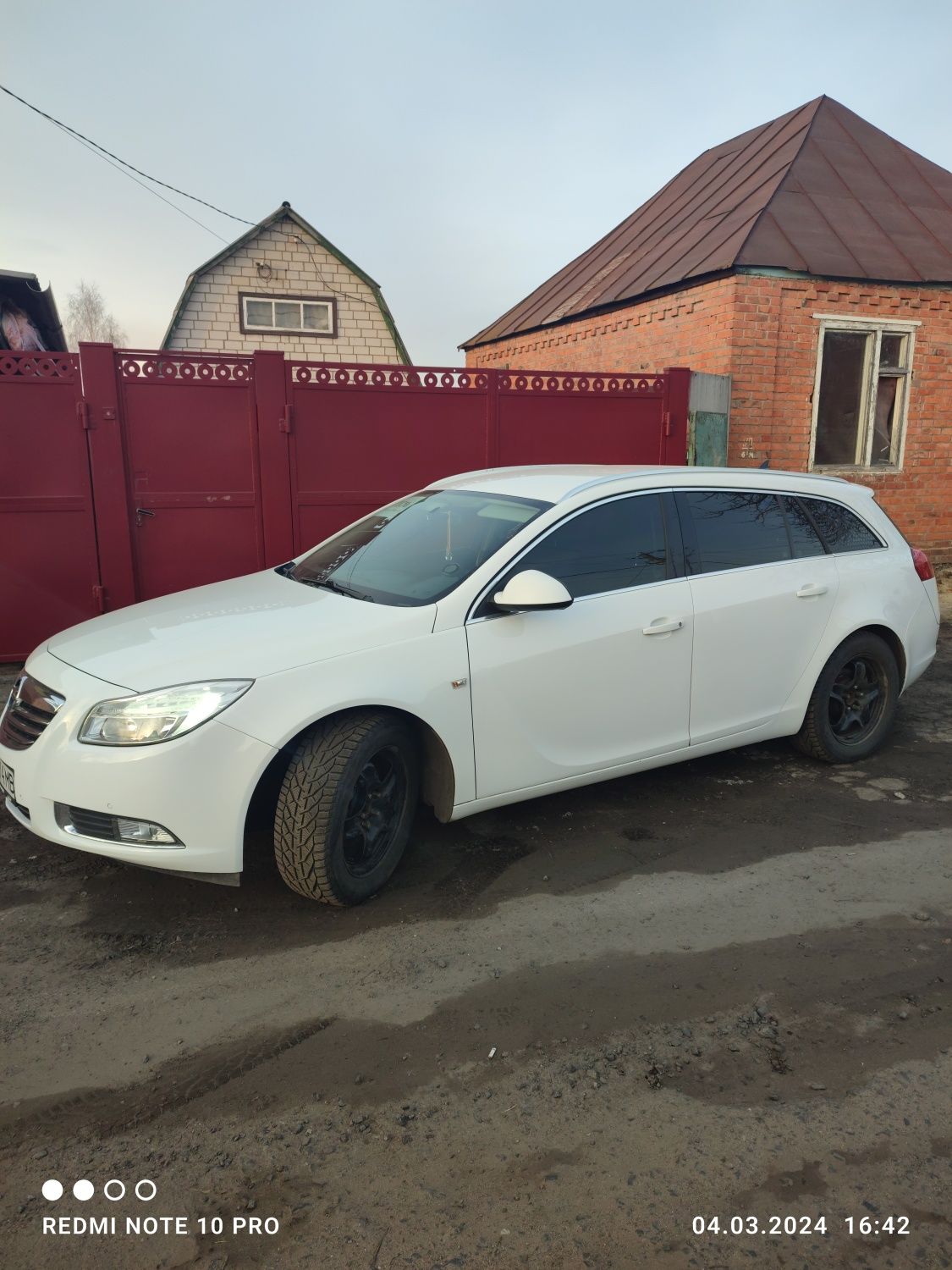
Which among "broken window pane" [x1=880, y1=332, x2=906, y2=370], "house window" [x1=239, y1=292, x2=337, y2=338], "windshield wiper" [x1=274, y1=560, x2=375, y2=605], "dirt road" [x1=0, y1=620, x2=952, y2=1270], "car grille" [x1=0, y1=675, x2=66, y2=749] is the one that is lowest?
"dirt road" [x1=0, y1=620, x2=952, y2=1270]

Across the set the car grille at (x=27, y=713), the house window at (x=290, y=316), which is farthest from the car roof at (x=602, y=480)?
the house window at (x=290, y=316)

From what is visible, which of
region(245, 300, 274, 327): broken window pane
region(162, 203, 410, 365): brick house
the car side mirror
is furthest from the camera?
region(245, 300, 274, 327): broken window pane

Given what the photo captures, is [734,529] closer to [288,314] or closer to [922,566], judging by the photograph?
[922,566]

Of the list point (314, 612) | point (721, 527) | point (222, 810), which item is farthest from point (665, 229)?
point (222, 810)

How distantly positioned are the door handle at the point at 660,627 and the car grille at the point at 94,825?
2262 mm

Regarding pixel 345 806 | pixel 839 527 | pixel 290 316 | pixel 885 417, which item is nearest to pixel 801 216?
pixel 885 417

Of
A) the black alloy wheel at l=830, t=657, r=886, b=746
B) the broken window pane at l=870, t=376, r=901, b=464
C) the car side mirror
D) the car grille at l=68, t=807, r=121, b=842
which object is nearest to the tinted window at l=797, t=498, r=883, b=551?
the black alloy wheel at l=830, t=657, r=886, b=746

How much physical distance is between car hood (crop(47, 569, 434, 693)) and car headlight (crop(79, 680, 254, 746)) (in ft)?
0.12

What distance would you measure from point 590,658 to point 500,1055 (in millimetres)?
1680

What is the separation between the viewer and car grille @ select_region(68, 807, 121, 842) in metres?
3.03

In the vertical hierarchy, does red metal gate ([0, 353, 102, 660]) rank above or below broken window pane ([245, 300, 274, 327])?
below

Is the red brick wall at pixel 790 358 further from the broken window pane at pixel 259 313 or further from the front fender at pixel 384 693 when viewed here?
the broken window pane at pixel 259 313

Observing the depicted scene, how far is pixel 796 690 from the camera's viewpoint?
4.51 metres

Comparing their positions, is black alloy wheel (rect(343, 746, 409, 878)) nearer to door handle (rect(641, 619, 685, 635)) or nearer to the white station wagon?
the white station wagon
